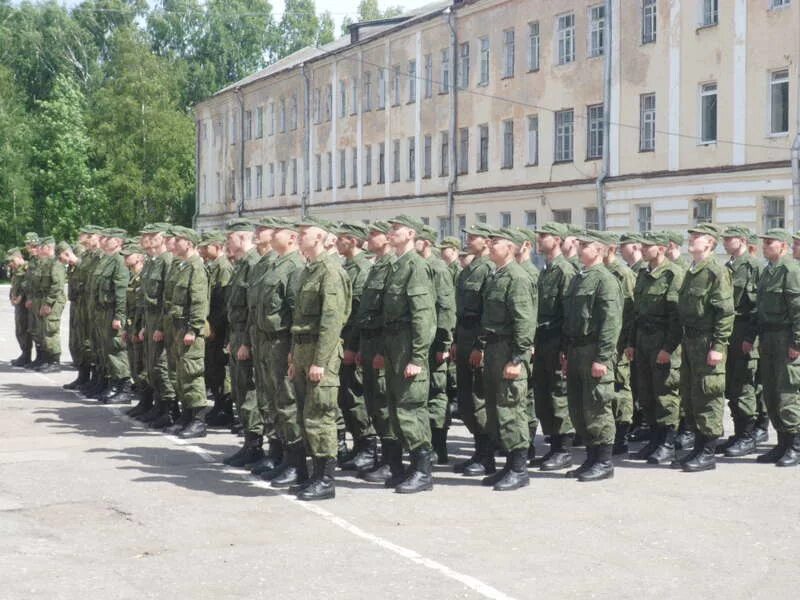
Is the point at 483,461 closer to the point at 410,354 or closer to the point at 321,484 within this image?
the point at 410,354

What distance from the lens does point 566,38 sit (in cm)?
3678

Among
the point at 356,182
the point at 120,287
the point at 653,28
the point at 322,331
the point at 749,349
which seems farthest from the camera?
the point at 356,182

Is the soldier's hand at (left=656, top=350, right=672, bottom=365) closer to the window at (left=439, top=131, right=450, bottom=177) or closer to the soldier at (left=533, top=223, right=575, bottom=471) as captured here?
the soldier at (left=533, top=223, right=575, bottom=471)

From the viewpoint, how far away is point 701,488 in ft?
34.8

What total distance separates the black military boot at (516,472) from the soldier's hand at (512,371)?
571 mm

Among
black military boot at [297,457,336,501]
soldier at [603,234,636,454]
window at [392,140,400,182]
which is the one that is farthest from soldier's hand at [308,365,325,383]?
window at [392,140,400,182]

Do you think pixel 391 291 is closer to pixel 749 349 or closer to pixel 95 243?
pixel 749 349

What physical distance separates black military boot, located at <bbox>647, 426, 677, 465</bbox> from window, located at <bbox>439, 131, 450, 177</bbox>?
31.8m

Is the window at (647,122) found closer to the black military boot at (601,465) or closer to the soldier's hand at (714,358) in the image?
the soldier's hand at (714,358)

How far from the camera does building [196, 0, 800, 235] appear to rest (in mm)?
29688

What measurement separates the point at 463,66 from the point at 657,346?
30850 millimetres

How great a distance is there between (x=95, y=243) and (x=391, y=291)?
8.94 m

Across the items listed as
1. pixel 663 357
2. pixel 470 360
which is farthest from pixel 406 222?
pixel 663 357

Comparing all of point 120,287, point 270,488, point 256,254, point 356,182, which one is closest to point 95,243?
point 120,287
